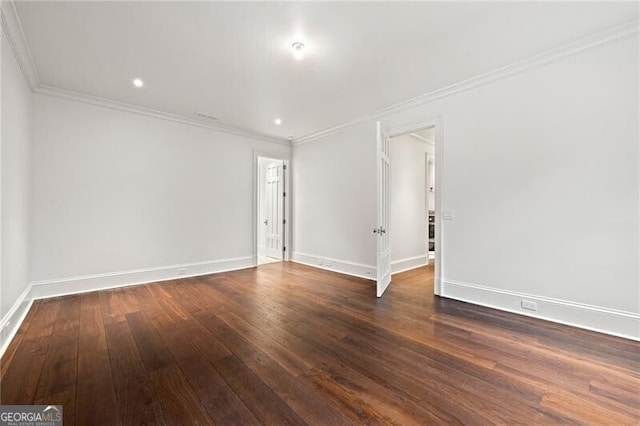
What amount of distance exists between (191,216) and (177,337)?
2770 mm

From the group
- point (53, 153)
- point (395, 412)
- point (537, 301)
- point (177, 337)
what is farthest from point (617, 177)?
point (53, 153)

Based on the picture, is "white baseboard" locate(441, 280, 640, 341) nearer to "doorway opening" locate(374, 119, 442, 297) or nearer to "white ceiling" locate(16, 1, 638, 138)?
"doorway opening" locate(374, 119, 442, 297)

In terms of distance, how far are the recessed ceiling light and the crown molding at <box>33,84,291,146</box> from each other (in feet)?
9.15

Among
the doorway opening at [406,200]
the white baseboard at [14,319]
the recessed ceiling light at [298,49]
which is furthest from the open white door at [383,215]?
the white baseboard at [14,319]

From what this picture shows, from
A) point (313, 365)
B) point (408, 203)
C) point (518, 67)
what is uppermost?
point (518, 67)

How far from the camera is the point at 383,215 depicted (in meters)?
3.97

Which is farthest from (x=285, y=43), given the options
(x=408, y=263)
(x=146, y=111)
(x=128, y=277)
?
(x=408, y=263)

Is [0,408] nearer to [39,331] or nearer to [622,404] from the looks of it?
[39,331]

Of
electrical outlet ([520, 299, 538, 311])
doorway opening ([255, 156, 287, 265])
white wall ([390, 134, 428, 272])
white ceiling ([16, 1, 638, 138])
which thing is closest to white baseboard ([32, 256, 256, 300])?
doorway opening ([255, 156, 287, 265])

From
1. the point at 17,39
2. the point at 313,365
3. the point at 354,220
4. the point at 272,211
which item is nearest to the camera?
the point at 313,365

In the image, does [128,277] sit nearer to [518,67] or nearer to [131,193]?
[131,193]

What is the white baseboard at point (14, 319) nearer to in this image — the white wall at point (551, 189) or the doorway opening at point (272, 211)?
the doorway opening at point (272, 211)

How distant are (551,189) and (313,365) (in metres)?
2.98

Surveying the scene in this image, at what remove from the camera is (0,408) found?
5.28 feet
